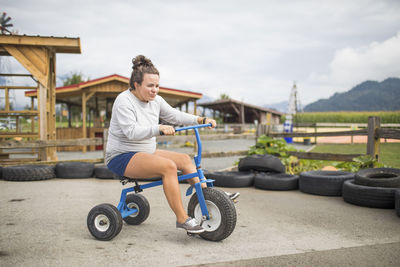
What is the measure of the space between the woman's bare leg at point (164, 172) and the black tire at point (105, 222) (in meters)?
0.50

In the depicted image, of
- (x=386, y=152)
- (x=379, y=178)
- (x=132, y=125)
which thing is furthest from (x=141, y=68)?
(x=386, y=152)

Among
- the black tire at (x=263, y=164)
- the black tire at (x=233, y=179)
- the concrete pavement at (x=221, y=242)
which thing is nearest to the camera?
the concrete pavement at (x=221, y=242)

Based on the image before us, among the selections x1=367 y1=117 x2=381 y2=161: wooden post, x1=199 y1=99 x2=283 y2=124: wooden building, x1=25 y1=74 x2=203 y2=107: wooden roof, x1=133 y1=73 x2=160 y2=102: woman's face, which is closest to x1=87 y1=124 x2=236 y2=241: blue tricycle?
x1=133 y1=73 x2=160 y2=102: woman's face

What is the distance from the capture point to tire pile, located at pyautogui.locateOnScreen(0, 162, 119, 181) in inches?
274

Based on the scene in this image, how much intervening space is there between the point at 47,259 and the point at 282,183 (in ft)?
14.2

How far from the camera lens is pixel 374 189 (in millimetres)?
4500

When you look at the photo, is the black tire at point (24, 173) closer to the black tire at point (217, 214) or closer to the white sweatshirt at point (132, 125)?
the white sweatshirt at point (132, 125)

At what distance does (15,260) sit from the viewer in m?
2.56

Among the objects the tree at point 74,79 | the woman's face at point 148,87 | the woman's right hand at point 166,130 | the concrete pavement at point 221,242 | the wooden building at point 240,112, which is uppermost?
the tree at point 74,79

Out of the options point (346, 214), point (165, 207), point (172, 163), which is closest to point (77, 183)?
point (165, 207)

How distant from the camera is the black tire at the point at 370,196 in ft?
14.3

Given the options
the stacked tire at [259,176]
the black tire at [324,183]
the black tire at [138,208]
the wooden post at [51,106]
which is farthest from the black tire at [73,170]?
the black tire at [324,183]

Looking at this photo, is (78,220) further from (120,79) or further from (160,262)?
(120,79)

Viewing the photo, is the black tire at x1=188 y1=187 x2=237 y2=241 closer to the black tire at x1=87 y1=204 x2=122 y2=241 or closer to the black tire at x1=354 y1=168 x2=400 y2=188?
the black tire at x1=87 y1=204 x2=122 y2=241
